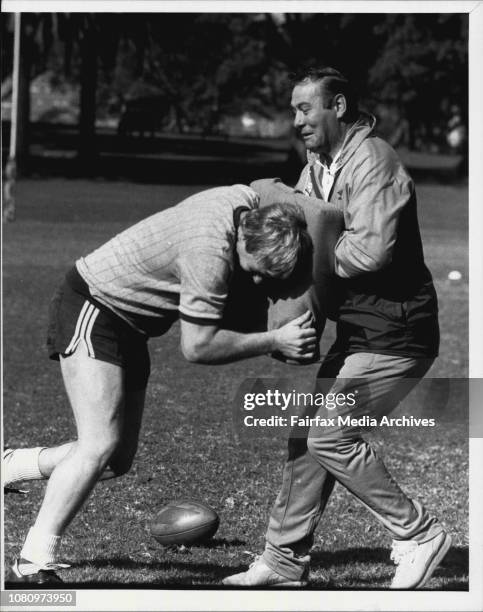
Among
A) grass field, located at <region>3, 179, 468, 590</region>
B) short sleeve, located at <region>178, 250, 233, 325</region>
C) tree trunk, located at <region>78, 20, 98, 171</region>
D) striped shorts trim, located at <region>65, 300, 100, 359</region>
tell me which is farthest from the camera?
tree trunk, located at <region>78, 20, 98, 171</region>

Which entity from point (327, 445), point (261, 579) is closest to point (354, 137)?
point (327, 445)

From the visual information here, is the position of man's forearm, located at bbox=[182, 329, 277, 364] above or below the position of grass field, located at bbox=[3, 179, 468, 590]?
above

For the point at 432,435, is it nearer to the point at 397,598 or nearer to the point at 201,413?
the point at 201,413

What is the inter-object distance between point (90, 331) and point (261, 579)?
120 cm

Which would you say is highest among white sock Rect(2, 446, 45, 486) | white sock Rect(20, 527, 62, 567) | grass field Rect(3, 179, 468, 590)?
white sock Rect(2, 446, 45, 486)

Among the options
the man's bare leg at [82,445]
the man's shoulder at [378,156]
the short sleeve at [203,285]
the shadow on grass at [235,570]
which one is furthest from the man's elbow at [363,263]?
the shadow on grass at [235,570]

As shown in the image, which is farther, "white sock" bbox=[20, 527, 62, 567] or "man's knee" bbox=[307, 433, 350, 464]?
"man's knee" bbox=[307, 433, 350, 464]

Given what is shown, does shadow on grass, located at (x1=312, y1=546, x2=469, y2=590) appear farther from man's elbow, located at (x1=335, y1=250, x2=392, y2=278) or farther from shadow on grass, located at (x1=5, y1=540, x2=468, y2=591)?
man's elbow, located at (x1=335, y1=250, x2=392, y2=278)

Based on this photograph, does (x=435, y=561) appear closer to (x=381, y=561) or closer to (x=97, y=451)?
(x=381, y=561)

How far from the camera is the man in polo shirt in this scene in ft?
13.3

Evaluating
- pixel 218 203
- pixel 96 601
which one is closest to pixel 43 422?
pixel 96 601

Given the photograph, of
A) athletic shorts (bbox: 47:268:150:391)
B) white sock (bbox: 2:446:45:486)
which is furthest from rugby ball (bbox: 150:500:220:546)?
athletic shorts (bbox: 47:268:150:391)

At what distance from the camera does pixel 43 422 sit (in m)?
7.79

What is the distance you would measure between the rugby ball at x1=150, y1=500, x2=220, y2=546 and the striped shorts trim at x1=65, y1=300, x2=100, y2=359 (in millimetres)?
1201
